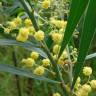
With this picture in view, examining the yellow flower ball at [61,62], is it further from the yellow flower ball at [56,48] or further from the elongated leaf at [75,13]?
the elongated leaf at [75,13]

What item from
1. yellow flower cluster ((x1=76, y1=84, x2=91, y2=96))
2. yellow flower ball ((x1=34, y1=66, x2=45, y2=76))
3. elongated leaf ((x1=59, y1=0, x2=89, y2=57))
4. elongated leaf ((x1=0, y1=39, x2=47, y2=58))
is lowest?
yellow flower cluster ((x1=76, y1=84, x2=91, y2=96))

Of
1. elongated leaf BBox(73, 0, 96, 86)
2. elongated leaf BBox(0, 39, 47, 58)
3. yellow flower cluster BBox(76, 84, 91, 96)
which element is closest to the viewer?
elongated leaf BBox(73, 0, 96, 86)

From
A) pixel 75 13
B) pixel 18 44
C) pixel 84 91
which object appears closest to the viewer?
pixel 75 13

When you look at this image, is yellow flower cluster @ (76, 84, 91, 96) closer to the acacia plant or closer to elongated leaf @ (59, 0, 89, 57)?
the acacia plant

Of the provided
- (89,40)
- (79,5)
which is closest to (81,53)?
(89,40)

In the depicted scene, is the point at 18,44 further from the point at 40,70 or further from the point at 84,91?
the point at 84,91

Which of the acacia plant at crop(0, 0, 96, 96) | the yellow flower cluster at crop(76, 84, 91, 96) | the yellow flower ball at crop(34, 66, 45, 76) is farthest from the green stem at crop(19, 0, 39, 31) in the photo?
the yellow flower cluster at crop(76, 84, 91, 96)

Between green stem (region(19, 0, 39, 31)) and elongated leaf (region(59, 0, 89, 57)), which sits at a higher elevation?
elongated leaf (region(59, 0, 89, 57))

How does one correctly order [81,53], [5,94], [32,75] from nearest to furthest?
[81,53] < [32,75] < [5,94]

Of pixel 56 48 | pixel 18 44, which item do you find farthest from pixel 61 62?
pixel 18 44

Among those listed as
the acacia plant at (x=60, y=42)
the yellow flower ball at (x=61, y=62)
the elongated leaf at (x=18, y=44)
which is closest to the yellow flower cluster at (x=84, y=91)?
the acacia plant at (x=60, y=42)

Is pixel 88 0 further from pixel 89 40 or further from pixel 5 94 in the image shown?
pixel 5 94
